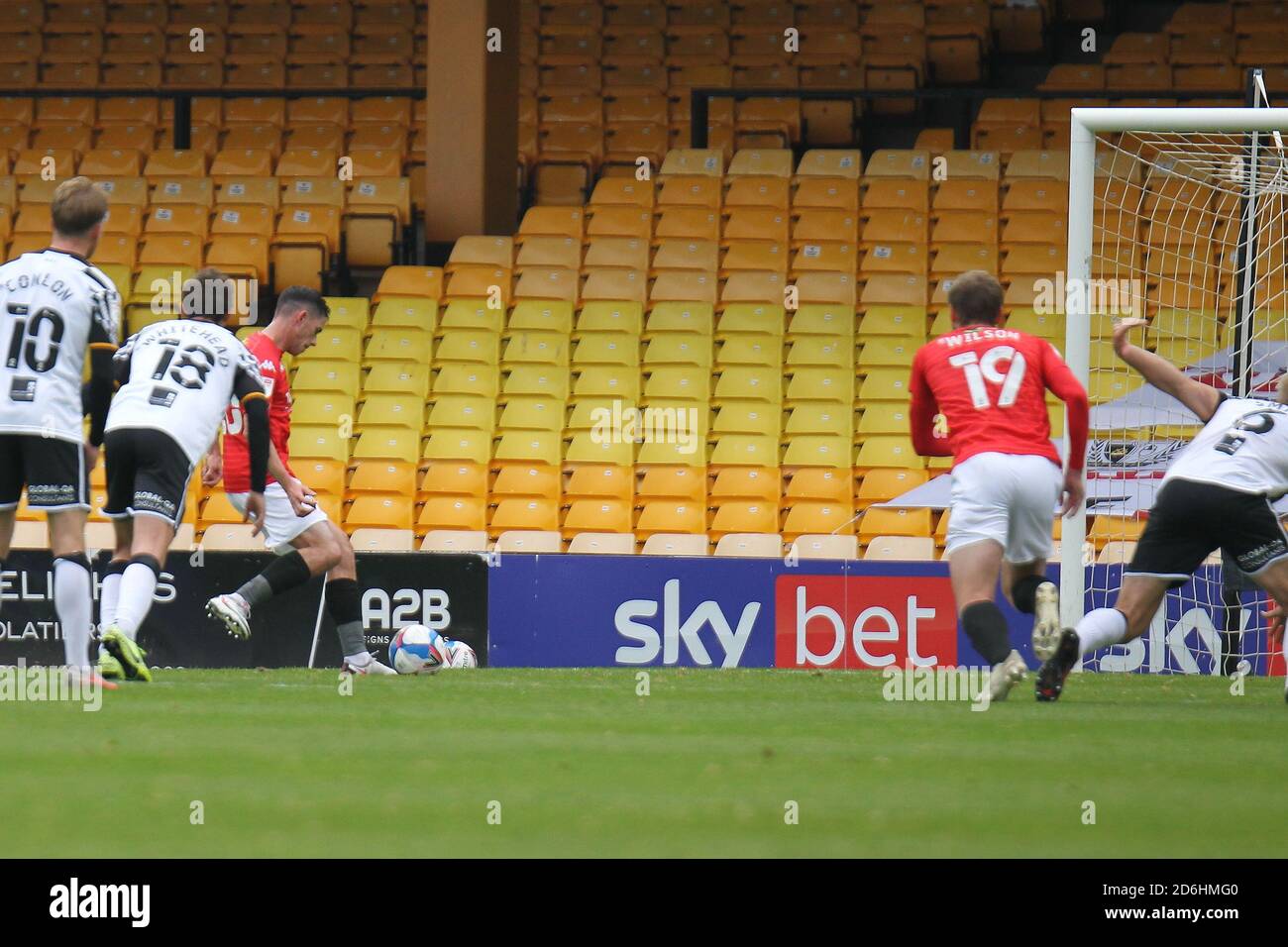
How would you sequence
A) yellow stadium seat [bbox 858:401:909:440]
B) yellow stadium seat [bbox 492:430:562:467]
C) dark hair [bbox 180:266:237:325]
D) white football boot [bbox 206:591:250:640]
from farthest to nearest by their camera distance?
1. yellow stadium seat [bbox 858:401:909:440]
2. yellow stadium seat [bbox 492:430:562:467]
3. dark hair [bbox 180:266:237:325]
4. white football boot [bbox 206:591:250:640]

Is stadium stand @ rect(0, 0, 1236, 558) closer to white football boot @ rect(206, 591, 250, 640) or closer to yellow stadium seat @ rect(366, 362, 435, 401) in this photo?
yellow stadium seat @ rect(366, 362, 435, 401)

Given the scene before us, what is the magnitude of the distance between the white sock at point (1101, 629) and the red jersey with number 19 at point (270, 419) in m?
3.94

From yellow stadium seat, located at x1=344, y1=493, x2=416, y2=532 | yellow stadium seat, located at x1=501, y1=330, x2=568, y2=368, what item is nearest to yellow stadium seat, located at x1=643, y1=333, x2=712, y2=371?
yellow stadium seat, located at x1=501, y1=330, x2=568, y2=368

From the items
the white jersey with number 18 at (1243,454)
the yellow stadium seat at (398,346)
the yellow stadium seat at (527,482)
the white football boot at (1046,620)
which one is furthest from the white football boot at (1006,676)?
the yellow stadium seat at (398,346)

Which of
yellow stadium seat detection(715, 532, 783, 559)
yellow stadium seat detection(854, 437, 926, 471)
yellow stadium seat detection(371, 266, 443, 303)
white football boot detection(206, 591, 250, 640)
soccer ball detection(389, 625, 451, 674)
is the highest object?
yellow stadium seat detection(371, 266, 443, 303)

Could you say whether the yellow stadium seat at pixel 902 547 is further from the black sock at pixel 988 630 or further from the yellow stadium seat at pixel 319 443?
the black sock at pixel 988 630

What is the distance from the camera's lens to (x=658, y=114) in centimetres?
1972

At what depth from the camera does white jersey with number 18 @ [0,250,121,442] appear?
7488 mm

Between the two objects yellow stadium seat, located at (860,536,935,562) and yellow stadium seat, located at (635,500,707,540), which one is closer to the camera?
yellow stadium seat, located at (860,536,935,562)

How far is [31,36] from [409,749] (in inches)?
716

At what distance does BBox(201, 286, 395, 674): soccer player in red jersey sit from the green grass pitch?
1.24 meters

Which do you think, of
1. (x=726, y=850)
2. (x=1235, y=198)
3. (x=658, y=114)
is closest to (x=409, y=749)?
(x=726, y=850)
